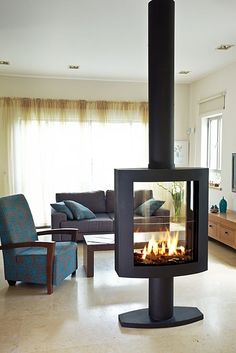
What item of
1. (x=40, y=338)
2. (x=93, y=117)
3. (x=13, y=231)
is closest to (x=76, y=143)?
(x=93, y=117)

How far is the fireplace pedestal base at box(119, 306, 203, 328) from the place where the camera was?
286 centimetres

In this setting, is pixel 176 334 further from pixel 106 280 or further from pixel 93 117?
pixel 93 117

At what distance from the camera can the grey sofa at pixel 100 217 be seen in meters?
2.96

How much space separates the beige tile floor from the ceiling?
2.84m

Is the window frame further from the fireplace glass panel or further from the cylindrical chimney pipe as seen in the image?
the cylindrical chimney pipe

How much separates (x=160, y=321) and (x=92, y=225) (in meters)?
2.66

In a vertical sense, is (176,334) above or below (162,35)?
below

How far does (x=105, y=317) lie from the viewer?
3047mm

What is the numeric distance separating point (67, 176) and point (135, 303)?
376 cm

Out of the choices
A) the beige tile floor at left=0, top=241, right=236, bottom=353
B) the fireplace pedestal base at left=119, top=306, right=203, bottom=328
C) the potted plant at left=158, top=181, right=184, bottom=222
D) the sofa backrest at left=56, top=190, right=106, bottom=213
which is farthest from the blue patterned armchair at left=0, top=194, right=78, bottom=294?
the sofa backrest at left=56, top=190, right=106, bottom=213

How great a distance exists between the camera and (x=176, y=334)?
275 cm

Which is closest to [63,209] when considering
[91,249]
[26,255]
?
[91,249]

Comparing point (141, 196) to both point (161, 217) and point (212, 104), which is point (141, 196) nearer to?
point (161, 217)

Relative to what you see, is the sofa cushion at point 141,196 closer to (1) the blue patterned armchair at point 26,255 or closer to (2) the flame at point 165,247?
(2) the flame at point 165,247
